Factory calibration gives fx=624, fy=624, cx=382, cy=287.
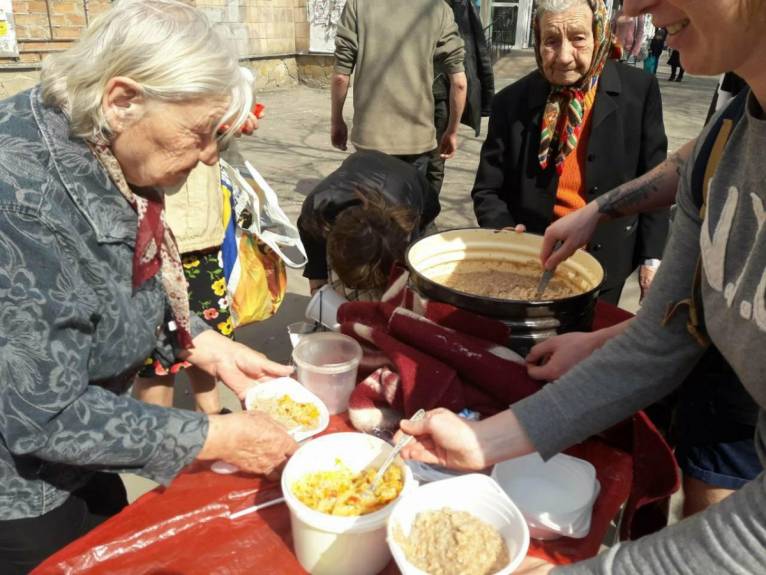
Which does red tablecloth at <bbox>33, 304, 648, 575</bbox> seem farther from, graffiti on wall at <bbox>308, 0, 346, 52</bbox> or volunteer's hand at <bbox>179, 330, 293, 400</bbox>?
graffiti on wall at <bbox>308, 0, 346, 52</bbox>

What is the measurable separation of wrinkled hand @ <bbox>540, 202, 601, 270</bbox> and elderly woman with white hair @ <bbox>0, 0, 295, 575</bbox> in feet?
3.03

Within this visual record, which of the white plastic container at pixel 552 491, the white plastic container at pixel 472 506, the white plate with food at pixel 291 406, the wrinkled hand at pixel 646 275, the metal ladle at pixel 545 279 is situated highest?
the metal ladle at pixel 545 279

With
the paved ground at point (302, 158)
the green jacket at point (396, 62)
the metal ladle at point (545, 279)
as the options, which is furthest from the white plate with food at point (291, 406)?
the green jacket at point (396, 62)

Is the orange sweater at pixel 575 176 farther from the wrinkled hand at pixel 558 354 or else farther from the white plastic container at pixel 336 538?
the white plastic container at pixel 336 538

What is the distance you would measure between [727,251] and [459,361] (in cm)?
65

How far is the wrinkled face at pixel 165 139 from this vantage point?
1.20 meters

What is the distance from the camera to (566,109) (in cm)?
257

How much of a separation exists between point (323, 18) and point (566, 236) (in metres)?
12.0

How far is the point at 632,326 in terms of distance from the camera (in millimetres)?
1255

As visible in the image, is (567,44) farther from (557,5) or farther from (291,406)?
(291,406)

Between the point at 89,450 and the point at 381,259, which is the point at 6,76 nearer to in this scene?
the point at 381,259

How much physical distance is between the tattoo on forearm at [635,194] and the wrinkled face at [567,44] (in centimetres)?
76

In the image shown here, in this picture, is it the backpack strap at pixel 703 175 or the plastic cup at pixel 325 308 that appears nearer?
the backpack strap at pixel 703 175

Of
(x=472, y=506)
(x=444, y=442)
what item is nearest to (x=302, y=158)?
(x=444, y=442)
